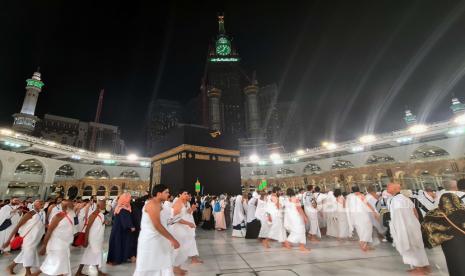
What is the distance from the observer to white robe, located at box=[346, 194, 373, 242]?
5.18m

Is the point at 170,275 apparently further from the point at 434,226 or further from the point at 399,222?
the point at 399,222

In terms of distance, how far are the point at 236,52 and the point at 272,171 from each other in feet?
158

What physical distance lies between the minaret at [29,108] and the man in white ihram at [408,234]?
63589mm

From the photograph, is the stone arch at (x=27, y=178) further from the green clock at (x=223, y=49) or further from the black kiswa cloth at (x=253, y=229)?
the green clock at (x=223, y=49)

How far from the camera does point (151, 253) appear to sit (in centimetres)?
257

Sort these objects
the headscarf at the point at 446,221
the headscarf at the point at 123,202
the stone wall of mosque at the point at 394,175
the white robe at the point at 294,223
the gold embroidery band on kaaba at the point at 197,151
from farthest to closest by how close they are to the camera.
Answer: the stone wall of mosque at the point at 394,175, the gold embroidery band on kaaba at the point at 197,151, the white robe at the point at 294,223, the headscarf at the point at 123,202, the headscarf at the point at 446,221

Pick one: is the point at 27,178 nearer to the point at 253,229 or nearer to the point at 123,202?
the point at 123,202

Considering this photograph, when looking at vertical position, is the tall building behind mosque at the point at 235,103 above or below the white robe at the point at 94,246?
above

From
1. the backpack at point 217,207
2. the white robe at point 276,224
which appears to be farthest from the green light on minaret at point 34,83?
the white robe at point 276,224

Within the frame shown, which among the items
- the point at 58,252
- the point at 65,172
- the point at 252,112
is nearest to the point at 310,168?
the point at 252,112

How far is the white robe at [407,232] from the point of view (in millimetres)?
3637

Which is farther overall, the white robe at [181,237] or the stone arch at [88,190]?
the stone arch at [88,190]

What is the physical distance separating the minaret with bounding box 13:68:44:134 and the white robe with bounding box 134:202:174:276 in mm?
61592

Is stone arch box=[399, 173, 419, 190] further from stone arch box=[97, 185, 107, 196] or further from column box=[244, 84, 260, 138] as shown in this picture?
stone arch box=[97, 185, 107, 196]
